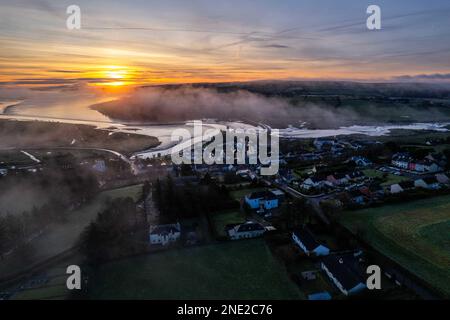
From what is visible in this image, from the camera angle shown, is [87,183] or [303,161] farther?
[303,161]

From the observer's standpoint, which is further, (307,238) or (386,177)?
(386,177)

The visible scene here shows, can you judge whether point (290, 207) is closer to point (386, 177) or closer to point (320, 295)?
point (320, 295)

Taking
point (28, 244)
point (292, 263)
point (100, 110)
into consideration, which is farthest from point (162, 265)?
point (100, 110)

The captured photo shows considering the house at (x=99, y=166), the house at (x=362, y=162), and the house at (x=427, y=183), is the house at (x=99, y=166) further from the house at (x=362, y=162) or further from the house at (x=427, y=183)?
the house at (x=427, y=183)

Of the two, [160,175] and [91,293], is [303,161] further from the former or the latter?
[91,293]

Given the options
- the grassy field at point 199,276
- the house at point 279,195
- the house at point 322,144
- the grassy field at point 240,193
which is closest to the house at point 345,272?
the grassy field at point 199,276

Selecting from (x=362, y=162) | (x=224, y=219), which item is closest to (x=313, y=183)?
(x=224, y=219)
